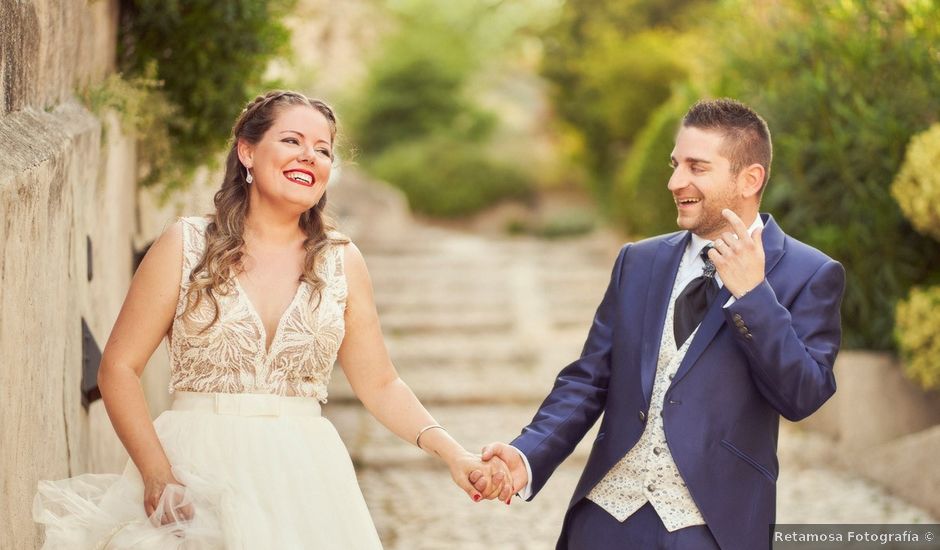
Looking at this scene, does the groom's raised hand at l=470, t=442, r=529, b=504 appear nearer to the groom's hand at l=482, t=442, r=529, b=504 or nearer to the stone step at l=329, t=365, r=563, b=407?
the groom's hand at l=482, t=442, r=529, b=504

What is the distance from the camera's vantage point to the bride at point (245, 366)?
103 inches

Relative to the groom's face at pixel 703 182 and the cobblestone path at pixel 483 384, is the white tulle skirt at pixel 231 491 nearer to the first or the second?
the groom's face at pixel 703 182

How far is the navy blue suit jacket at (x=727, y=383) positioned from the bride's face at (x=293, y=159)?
3.01ft

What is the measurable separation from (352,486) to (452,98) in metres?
22.8

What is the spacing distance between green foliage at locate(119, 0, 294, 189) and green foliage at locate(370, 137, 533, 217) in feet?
54.5

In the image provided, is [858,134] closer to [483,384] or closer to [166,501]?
[483,384]

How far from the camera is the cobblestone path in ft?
20.7

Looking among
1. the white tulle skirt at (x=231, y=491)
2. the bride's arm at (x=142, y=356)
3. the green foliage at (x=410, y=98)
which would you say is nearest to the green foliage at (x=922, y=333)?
the white tulle skirt at (x=231, y=491)

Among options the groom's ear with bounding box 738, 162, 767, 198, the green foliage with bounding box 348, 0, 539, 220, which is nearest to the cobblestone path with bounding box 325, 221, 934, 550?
the groom's ear with bounding box 738, 162, 767, 198

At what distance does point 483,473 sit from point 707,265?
2.84 ft

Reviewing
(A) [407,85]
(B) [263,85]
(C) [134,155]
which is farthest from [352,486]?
(A) [407,85]

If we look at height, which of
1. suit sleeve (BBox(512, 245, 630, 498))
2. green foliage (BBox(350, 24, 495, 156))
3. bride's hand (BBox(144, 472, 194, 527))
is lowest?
bride's hand (BBox(144, 472, 194, 527))

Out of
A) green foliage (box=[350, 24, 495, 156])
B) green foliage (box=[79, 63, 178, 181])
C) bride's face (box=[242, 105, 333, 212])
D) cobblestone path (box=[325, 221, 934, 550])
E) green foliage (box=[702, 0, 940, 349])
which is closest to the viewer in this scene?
bride's face (box=[242, 105, 333, 212])

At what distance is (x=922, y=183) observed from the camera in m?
6.43
